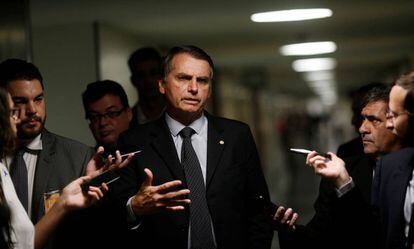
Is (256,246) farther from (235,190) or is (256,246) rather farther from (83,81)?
(83,81)

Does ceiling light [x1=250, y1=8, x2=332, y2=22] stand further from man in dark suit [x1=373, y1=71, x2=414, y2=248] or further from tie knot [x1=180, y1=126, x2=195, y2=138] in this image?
man in dark suit [x1=373, y1=71, x2=414, y2=248]

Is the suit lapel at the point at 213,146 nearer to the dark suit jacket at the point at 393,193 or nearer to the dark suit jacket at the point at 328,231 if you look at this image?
the dark suit jacket at the point at 328,231

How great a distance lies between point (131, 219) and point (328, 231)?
118 cm

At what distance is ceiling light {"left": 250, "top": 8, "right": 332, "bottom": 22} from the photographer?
6.80 m

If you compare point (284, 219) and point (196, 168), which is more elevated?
point (196, 168)

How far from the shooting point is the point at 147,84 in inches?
233

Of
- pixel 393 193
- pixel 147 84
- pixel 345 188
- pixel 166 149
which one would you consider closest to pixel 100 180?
pixel 166 149

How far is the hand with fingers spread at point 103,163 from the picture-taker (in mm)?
3600

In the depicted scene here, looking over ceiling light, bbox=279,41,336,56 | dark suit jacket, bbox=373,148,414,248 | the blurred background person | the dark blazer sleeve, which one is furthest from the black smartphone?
ceiling light, bbox=279,41,336,56

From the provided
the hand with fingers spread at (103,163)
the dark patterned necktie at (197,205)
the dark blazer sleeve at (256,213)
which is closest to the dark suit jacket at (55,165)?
the hand with fingers spread at (103,163)

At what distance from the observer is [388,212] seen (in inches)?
139

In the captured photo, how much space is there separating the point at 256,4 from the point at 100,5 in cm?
144

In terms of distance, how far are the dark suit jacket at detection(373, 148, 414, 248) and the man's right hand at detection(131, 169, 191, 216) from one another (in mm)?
1043

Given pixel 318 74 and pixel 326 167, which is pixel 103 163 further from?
pixel 318 74
